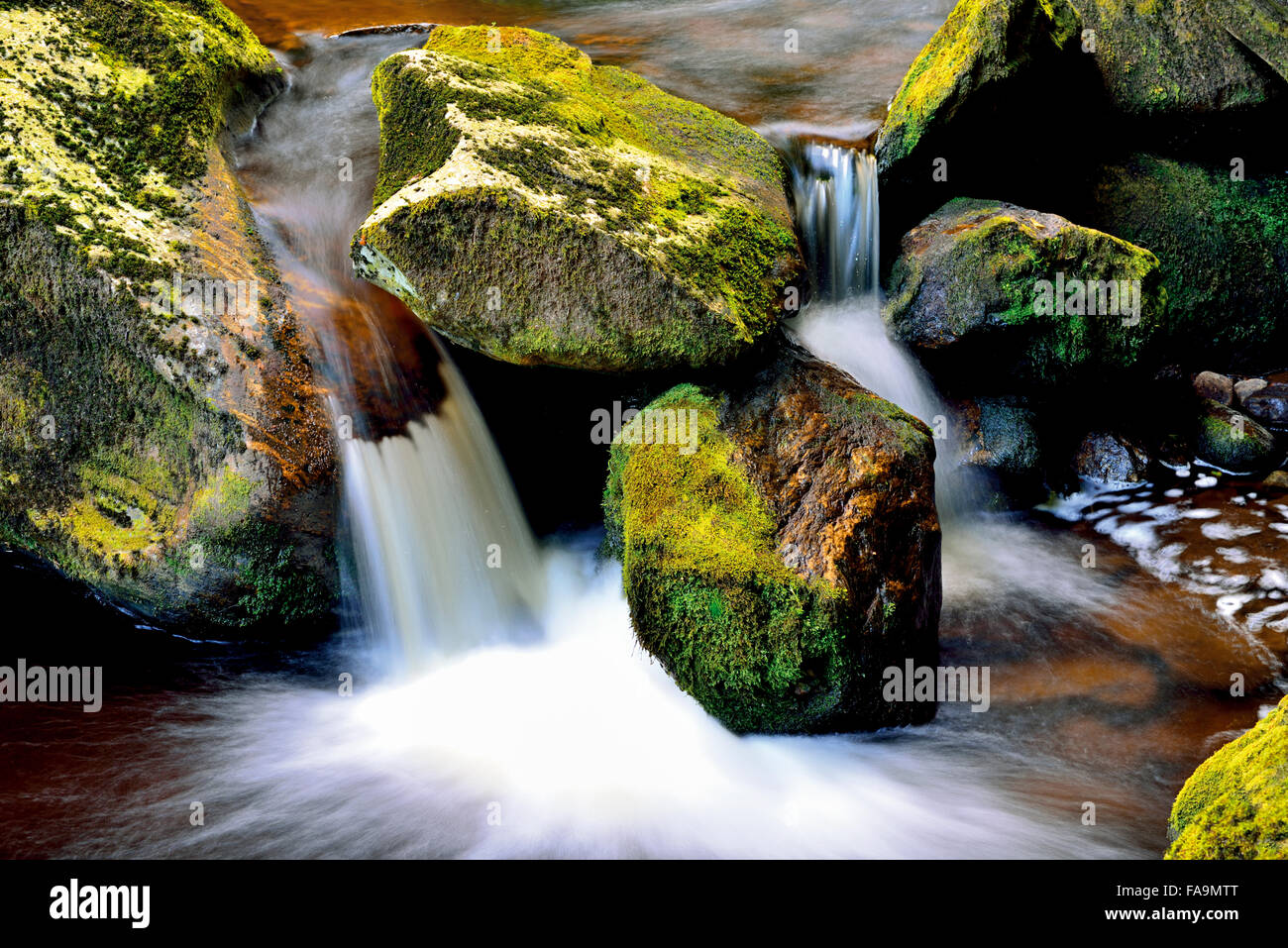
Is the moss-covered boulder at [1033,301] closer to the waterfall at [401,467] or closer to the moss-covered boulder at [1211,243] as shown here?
the moss-covered boulder at [1211,243]

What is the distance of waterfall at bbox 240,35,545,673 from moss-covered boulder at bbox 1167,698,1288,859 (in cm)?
366

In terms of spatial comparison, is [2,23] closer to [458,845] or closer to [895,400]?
[458,845]

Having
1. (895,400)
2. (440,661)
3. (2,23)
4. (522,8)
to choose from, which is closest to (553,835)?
(440,661)

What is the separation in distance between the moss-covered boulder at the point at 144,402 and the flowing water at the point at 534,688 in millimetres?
313

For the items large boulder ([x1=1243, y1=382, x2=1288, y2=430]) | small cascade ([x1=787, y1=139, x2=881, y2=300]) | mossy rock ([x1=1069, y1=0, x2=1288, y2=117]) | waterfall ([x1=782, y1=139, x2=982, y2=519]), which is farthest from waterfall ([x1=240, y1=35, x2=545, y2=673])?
mossy rock ([x1=1069, y1=0, x2=1288, y2=117])

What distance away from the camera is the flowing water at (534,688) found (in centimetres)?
427

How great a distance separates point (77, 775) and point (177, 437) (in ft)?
5.95

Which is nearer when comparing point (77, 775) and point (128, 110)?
point (77, 775)

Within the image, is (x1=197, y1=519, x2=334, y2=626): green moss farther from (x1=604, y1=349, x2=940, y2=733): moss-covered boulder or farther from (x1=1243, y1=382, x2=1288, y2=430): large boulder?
(x1=1243, y1=382, x2=1288, y2=430): large boulder

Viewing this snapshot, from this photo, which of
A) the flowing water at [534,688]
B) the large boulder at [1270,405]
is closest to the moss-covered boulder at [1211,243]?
the large boulder at [1270,405]

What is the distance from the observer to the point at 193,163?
5.98m

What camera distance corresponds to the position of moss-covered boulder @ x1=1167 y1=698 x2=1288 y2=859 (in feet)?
9.43

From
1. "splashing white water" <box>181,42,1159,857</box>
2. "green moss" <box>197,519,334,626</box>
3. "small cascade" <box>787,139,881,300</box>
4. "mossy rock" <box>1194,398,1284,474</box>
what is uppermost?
"small cascade" <box>787,139,881,300</box>
